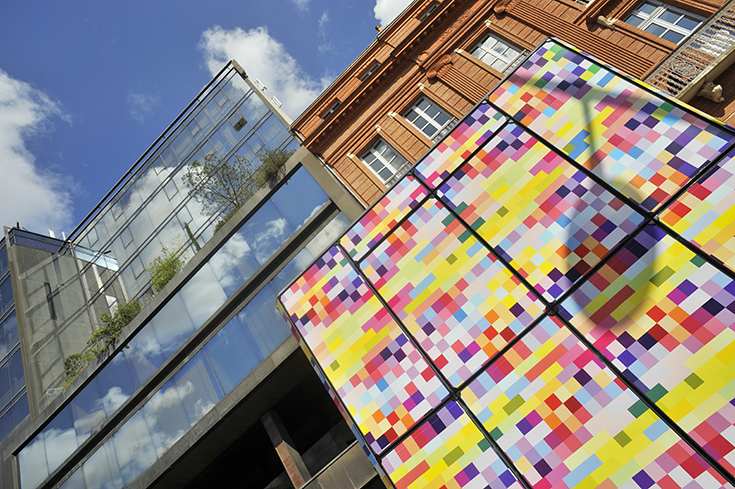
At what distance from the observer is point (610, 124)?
923 centimetres

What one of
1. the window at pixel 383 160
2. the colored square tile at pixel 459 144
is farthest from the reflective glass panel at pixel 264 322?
the colored square tile at pixel 459 144

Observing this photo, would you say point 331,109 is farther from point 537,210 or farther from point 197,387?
point 197,387

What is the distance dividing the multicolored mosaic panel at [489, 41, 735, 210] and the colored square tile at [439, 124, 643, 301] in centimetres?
48

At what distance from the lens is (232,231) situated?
18.7m

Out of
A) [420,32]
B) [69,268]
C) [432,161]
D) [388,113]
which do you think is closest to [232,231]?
[388,113]

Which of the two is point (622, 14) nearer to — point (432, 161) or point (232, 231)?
point (432, 161)

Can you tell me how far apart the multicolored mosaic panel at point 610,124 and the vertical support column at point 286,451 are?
45.6 ft

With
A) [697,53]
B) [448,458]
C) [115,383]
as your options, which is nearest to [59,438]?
[115,383]

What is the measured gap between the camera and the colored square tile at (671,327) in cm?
656

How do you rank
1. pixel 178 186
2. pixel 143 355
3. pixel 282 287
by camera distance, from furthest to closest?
1. pixel 178 186
2. pixel 143 355
3. pixel 282 287

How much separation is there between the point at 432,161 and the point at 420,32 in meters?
9.93

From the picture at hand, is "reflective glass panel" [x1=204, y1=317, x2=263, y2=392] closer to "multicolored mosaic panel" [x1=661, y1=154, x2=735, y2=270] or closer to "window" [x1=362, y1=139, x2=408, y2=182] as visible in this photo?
"window" [x1=362, y1=139, x2=408, y2=182]

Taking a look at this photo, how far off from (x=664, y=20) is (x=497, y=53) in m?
5.91

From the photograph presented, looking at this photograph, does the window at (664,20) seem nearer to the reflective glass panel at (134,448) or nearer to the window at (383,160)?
the window at (383,160)
